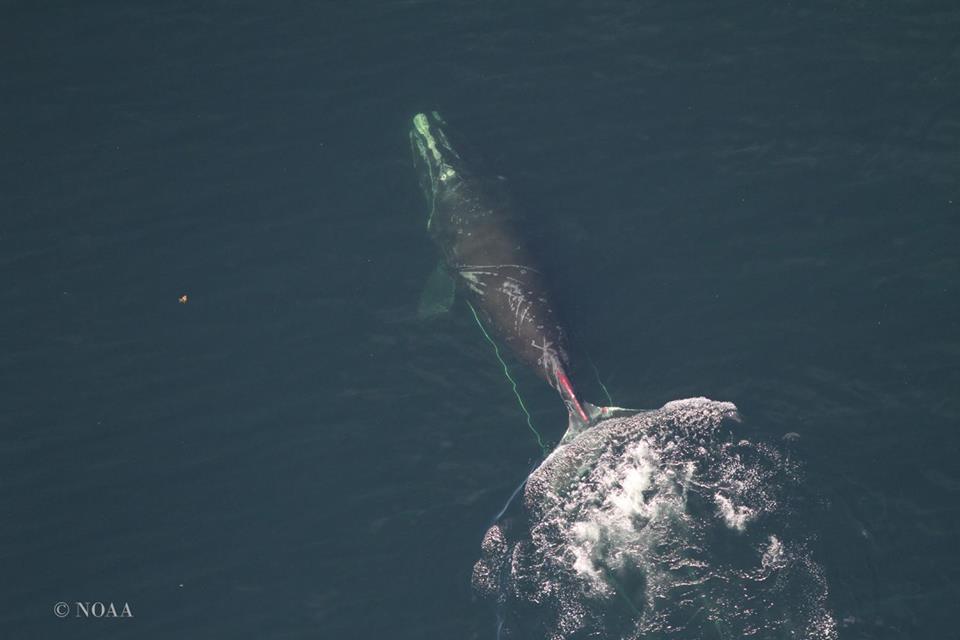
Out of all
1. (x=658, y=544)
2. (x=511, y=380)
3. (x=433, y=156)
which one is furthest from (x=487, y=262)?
(x=658, y=544)

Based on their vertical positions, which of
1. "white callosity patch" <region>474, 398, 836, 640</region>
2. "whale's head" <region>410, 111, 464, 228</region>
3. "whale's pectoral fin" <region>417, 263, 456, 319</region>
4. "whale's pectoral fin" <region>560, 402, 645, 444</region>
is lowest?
"white callosity patch" <region>474, 398, 836, 640</region>

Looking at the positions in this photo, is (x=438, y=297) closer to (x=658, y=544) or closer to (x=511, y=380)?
(x=511, y=380)

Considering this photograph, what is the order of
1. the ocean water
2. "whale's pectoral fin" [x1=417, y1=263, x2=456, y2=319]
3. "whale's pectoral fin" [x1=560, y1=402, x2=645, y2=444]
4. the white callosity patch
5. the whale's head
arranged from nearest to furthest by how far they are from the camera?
the white callosity patch, the ocean water, "whale's pectoral fin" [x1=560, y1=402, x2=645, y2=444], "whale's pectoral fin" [x1=417, y1=263, x2=456, y2=319], the whale's head

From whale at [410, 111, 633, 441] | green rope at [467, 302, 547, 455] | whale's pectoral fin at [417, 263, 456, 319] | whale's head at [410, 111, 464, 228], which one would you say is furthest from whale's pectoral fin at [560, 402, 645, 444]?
whale's head at [410, 111, 464, 228]

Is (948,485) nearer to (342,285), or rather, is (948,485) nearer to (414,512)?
(414,512)

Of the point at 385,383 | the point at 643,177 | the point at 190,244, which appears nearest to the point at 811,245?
the point at 643,177

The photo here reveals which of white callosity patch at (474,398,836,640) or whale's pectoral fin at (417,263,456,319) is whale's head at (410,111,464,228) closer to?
whale's pectoral fin at (417,263,456,319)
